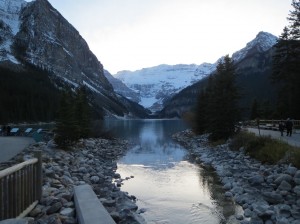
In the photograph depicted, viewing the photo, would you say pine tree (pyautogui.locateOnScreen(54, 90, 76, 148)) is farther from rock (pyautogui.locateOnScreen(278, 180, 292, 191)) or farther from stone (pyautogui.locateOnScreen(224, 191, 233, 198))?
rock (pyautogui.locateOnScreen(278, 180, 292, 191))

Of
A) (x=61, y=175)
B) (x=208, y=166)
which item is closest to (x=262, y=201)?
(x=61, y=175)

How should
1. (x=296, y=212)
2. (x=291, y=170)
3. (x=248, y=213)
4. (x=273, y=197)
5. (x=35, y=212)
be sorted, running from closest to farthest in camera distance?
1. (x=35, y=212)
2. (x=296, y=212)
3. (x=248, y=213)
4. (x=273, y=197)
5. (x=291, y=170)

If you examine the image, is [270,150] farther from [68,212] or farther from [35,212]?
[35,212]

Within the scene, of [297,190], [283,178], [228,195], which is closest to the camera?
[297,190]

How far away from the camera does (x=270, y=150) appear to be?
24.0m

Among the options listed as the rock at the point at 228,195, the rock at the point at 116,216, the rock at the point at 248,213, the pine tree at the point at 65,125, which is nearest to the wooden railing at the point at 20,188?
the rock at the point at 116,216

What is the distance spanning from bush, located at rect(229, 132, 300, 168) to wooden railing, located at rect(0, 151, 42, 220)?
40.8ft

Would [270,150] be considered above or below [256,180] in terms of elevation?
above

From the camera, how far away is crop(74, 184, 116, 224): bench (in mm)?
10031

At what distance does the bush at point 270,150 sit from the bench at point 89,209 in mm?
10816

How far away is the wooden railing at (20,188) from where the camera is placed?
9.26 metres

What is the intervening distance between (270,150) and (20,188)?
17.5m

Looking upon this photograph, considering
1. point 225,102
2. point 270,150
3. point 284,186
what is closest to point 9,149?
point 270,150

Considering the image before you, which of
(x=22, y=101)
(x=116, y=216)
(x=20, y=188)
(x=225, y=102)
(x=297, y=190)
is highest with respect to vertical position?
(x=22, y=101)
